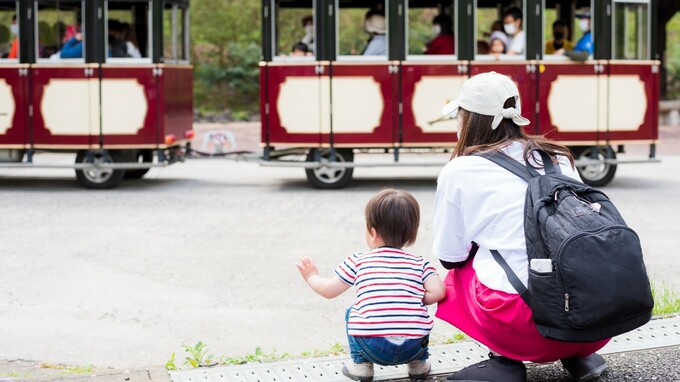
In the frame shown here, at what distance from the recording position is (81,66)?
14609mm

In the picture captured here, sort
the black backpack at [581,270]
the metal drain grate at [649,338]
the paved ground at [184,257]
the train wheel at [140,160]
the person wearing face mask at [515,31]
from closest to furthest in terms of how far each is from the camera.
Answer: the black backpack at [581,270] < the metal drain grate at [649,338] < the paved ground at [184,257] < the person wearing face mask at [515,31] < the train wheel at [140,160]

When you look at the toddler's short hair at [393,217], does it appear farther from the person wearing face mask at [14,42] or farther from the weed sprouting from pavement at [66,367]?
the person wearing face mask at [14,42]

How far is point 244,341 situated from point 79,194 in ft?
26.0

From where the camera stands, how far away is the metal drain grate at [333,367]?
5.09 m

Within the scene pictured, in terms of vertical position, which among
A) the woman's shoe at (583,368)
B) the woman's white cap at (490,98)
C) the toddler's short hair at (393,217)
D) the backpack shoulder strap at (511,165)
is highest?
the woman's white cap at (490,98)

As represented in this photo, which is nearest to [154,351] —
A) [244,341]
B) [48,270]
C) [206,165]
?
[244,341]

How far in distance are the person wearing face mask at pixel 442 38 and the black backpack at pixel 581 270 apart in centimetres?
1024

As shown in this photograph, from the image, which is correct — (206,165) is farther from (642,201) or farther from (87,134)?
(642,201)

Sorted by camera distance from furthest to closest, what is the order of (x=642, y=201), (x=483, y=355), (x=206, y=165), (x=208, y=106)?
1. (x=208, y=106)
2. (x=206, y=165)
3. (x=642, y=201)
4. (x=483, y=355)

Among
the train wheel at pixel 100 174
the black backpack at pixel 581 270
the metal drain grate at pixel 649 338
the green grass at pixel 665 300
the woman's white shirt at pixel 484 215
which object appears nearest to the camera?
the black backpack at pixel 581 270

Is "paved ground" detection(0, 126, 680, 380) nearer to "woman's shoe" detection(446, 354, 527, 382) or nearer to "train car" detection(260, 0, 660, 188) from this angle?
"train car" detection(260, 0, 660, 188)

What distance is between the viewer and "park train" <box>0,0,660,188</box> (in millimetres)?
14469

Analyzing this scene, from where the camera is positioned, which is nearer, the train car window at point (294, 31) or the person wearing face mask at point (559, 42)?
the train car window at point (294, 31)

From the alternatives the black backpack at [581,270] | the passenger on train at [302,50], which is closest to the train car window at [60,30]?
the passenger on train at [302,50]
